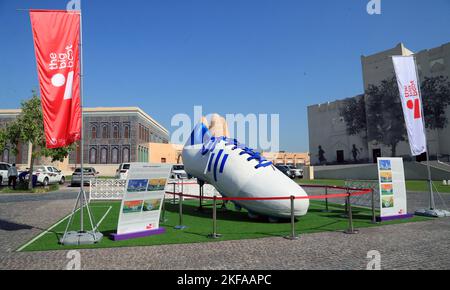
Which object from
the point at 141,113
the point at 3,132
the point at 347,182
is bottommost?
the point at 347,182

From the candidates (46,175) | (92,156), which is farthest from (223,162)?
(92,156)

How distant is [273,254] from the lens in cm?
587

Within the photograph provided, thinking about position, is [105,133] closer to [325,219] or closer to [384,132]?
[384,132]

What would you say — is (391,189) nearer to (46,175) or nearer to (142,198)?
(142,198)

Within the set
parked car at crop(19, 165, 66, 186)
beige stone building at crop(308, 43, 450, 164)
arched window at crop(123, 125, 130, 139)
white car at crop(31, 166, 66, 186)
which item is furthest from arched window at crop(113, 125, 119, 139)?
beige stone building at crop(308, 43, 450, 164)

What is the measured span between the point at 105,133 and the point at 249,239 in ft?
160

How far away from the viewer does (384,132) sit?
4678 centimetres

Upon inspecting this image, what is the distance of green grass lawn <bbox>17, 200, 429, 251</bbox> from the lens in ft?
22.7

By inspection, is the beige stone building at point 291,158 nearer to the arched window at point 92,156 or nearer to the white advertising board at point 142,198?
Answer: the arched window at point 92,156

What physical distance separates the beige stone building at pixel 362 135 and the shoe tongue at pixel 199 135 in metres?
30.0

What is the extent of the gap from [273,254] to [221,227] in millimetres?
2986

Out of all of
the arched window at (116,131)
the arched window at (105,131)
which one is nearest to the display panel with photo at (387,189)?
the arched window at (116,131)

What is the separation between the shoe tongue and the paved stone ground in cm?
508
